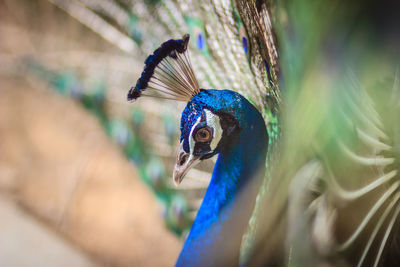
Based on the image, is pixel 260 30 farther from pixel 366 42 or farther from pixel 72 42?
pixel 72 42

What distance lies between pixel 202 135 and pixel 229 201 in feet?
0.43

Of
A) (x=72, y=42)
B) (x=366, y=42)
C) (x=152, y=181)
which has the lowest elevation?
(x=152, y=181)

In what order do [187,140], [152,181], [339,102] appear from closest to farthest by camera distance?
1. [187,140]
2. [339,102]
3. [152,181]

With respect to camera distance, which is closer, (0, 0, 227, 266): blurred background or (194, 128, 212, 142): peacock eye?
(194, 128, 212, 142): peacock eye

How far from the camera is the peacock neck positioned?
55cm

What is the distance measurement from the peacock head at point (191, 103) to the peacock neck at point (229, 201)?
1.2 inches

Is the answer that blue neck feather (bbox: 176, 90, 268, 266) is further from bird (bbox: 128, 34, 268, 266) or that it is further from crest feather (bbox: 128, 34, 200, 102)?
crest feather (bbox: 128, 34, 200, 102)

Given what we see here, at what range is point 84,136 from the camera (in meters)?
1.14

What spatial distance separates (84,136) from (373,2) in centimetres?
87

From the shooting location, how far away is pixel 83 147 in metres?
1.14

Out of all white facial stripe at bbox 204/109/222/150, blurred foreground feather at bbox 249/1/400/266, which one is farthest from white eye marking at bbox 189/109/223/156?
blurred foreground feather at bbox 249/1/400/266

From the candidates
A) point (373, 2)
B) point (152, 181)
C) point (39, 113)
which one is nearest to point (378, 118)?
point (373, 2)

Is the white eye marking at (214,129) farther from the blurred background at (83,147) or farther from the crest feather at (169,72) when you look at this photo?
the blurred background at (83,147)

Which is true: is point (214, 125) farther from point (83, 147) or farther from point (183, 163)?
point (83, 147)
